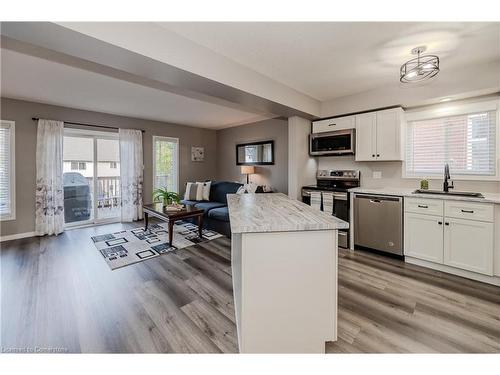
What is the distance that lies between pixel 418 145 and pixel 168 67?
11.6 feet

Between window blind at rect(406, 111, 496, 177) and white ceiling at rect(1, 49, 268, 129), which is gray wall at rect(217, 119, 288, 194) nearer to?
white ceiling at rect(1, 49, 268, 129)

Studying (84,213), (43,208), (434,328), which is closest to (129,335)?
(434,328)

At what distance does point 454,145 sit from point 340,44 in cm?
222

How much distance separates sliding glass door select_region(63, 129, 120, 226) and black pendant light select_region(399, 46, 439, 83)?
5.53 m

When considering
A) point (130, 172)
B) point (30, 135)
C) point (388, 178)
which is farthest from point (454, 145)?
point (30, 135)

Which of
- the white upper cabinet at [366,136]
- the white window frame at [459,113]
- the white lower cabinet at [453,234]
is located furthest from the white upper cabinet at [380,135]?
the white lower cabinet at [453,234]

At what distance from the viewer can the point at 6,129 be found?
3.89 meters

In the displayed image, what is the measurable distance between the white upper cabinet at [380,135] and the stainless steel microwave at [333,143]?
0.39 ft

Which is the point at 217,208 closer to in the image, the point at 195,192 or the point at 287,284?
the point at 195,192

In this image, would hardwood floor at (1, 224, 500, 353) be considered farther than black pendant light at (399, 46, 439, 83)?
No

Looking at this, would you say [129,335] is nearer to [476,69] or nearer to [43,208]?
[43,208]

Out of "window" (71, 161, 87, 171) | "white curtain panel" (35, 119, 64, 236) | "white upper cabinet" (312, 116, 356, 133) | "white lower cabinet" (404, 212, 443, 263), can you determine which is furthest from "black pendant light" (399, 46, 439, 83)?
"window" (71, 161, 87, 171)

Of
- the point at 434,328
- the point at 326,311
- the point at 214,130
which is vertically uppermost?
the point at 214,130

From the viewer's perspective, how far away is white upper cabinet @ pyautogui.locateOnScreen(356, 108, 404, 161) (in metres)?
3.22
